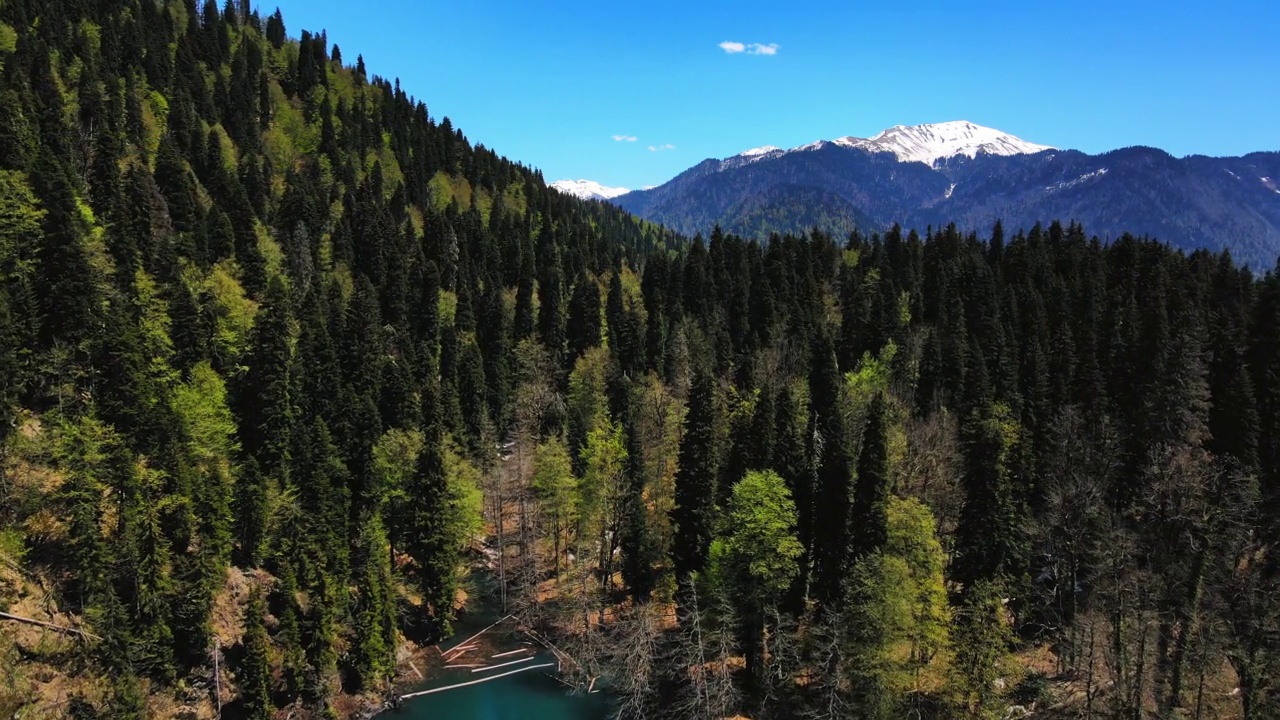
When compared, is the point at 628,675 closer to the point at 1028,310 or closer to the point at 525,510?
the point at 525,510

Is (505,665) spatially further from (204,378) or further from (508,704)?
(204,378)

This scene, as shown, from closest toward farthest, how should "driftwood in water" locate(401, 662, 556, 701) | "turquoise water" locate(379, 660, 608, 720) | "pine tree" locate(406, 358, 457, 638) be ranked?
"turquoise water" locate(379, 660, 608, 720) → "driftwood in water" locate(401, 662, 556, 701) → "pine tree" locate(406, 358, 457, 638)

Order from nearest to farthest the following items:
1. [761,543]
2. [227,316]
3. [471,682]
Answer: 1. [761,543]
2. [471,682]
3. [227,316]

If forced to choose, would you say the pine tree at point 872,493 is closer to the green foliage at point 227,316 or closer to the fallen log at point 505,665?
the fallen log at point 505,665

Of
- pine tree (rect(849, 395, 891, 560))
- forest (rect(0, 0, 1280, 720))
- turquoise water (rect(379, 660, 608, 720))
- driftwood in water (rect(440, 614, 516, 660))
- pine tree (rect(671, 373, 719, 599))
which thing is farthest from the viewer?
driftwood in water (rect(440, 614, 516, 660))

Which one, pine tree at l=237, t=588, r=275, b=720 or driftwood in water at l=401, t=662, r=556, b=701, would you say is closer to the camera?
pine tree at l=237, t=588, r=275, b=720

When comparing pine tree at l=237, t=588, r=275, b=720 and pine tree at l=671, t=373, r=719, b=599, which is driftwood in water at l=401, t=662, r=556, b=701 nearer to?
pine tree at l=237, t=588, r=275, b=720

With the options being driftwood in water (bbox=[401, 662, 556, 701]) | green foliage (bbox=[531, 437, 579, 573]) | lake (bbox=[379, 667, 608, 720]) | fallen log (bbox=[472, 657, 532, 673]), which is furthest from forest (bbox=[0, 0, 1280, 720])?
→ fallen log (bbox=[472, 657, 532, 673])

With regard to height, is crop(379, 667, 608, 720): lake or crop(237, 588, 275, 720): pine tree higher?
crop(237, 588, 275, 720): pine tree

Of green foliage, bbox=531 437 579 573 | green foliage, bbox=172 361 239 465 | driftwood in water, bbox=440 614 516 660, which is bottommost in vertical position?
driftwood in water, bbox=440 614 516 660

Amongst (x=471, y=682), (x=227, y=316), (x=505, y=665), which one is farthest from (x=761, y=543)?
(x=227, y=316)
